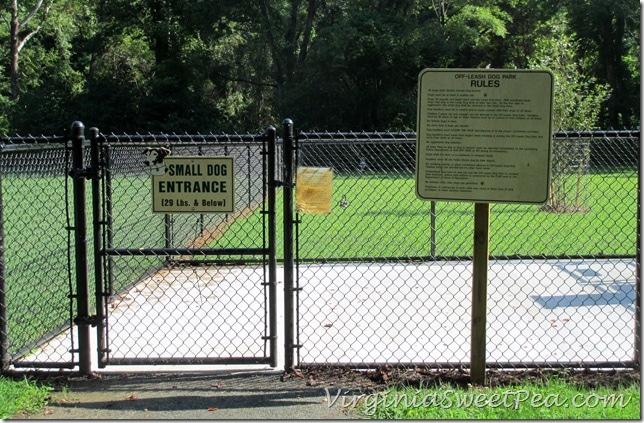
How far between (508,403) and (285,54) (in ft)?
123

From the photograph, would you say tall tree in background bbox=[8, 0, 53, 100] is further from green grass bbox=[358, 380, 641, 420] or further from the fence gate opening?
green grass bbox=[358, 380, 641, 420]

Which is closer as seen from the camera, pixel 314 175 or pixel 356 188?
pixel 314 175

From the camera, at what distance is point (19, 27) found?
1496 inches

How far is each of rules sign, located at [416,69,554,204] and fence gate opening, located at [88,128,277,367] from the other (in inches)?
42.3

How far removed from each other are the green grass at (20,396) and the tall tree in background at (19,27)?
117 ft

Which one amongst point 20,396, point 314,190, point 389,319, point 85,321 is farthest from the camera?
point 389,319

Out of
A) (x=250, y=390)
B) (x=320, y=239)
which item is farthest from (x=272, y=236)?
(x=320, y=239)

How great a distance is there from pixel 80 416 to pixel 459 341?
2915 millimetres

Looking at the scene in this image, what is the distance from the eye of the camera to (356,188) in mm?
16641

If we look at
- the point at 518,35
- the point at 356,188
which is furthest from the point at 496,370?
the point at 518,35

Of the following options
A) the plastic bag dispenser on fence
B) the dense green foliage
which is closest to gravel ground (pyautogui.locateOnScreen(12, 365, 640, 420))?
the plastic bag dispenser on fence

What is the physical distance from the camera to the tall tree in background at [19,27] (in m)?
37.9

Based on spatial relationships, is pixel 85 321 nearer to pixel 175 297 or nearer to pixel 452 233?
pixel 175 297

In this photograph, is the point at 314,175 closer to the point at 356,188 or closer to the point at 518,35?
the point at 356,188
